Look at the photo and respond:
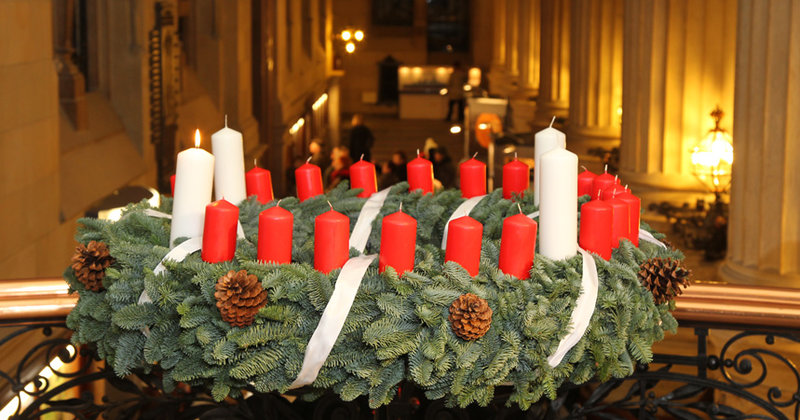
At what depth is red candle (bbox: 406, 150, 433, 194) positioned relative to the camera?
2971mm

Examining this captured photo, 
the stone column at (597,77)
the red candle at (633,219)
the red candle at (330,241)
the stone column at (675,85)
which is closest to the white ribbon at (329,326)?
the red candle at (330,241)

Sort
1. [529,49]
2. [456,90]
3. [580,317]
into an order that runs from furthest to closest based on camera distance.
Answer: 1. [456,90]
2. [529,49]
3. [580,317]

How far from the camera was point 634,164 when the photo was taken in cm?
944

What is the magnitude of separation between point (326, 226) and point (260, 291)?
216mm

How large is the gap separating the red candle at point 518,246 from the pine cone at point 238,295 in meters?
0.51

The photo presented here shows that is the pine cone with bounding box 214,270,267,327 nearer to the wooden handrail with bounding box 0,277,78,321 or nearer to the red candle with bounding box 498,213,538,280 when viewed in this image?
the red candle with bounding box 498,213,538,280

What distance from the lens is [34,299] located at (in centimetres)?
263

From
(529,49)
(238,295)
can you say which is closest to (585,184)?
(238,295)

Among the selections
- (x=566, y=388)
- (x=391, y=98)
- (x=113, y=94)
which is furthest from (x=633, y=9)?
(x=391, y=98)

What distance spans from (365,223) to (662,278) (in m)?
0.75

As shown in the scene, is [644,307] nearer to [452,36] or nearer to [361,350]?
[361,350]

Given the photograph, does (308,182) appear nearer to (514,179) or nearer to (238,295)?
(514,179)

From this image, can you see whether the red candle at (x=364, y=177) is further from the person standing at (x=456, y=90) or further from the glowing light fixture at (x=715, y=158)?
the person standing at (x=456, y=90)

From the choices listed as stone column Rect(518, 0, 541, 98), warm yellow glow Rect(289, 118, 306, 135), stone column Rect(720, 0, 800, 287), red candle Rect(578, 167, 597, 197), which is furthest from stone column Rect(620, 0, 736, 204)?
stone column Rect(518, 0, 541, 98)
